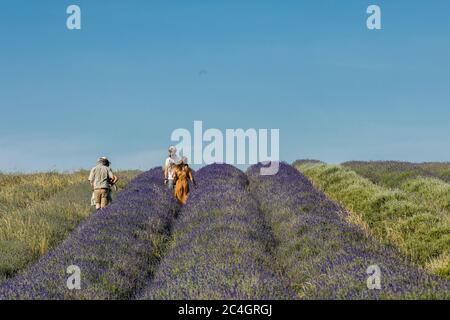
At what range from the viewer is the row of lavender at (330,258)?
609 centimetres

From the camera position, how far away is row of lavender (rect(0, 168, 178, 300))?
695 cm

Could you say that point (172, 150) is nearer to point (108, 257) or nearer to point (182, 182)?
point (182, 182)

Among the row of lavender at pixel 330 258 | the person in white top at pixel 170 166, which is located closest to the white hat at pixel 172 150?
the person in white top at pixel 170 166

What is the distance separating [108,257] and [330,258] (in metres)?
3.12

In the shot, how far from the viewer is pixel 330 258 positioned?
809 cm

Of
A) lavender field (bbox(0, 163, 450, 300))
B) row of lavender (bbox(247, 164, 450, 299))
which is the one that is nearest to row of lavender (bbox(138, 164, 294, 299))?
lavender field (bbox(0, 163, 450, 300))

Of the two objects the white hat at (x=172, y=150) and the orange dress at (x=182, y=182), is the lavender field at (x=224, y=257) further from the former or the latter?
the white hat at (x=172, y=150)

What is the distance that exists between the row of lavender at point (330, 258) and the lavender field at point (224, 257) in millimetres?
16

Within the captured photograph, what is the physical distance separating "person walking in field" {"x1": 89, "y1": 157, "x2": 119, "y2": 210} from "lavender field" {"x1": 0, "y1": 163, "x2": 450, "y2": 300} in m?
0.55

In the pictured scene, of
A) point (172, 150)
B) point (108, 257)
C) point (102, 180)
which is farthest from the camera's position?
point (172, 150)

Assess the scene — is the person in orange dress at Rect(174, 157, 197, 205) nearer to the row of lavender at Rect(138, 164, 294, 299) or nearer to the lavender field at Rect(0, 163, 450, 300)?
the lavender field at Rect(0, 163, 450, 300)

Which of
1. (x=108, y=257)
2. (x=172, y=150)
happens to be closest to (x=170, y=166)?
(x=172, y=150)
